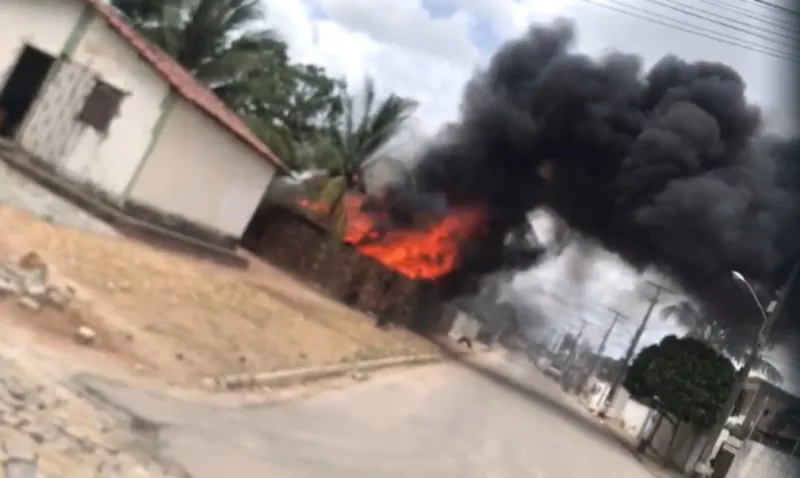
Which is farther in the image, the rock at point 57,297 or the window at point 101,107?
the window at point 101,107

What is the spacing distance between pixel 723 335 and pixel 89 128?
24099 mm

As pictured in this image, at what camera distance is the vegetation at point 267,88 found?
2609 centimetres

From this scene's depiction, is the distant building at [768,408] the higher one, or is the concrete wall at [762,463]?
the distant building at [768,408]

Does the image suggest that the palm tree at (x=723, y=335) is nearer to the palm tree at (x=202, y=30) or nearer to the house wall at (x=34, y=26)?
the palm tree at (x=202, y=30)

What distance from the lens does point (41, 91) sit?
17625 millimetres

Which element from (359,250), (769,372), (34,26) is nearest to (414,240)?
(359,250)

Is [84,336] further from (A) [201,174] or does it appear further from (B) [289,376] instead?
(A) [201,174]

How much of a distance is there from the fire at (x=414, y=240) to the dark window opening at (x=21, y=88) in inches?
449

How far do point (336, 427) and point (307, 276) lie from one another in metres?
20.3

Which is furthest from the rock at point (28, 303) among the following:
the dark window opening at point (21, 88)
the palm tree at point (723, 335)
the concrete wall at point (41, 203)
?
the palm tree at point (723, 335)

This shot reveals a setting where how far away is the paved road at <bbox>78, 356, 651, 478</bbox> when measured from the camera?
25.6 ft

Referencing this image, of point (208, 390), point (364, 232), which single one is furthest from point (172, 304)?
point (364, 232)

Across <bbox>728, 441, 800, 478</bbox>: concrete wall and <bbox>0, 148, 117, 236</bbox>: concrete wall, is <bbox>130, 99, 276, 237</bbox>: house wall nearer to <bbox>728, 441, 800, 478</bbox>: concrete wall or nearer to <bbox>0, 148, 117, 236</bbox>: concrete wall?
<bbox>0, 148, 117, 236</bbox>: concrete wall

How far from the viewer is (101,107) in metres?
18.0
